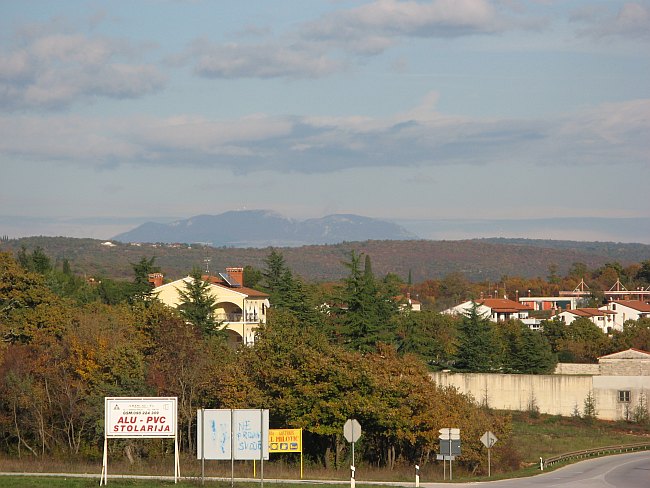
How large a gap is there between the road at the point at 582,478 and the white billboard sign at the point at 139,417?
6.63ft

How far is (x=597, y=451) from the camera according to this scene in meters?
62.9

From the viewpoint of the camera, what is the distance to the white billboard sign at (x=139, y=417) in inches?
1507

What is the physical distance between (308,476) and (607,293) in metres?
147

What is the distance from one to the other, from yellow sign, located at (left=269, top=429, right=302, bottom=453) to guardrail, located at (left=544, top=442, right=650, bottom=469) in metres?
14.4

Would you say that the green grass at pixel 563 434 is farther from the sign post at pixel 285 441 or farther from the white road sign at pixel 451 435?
the sign post at pixel 285 441

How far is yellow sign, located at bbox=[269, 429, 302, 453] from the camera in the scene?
46.1 meters

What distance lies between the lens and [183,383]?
5541 centimetres

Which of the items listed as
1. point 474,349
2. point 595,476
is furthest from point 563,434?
point 595,476

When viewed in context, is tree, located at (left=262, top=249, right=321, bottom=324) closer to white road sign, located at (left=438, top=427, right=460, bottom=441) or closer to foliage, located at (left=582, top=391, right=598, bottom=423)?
foliage, located at (left=582, top=391, right=598, bottom=423)

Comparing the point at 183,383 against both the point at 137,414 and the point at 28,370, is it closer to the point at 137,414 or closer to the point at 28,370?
the point at 28,370

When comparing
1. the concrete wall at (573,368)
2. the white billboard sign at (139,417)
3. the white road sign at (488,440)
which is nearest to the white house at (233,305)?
the concrete wall at (573,368)

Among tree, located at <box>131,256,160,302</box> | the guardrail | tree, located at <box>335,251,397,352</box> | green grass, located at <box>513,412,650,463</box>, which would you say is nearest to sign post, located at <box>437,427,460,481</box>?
the guardrail

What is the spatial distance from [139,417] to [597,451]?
33.8 metres

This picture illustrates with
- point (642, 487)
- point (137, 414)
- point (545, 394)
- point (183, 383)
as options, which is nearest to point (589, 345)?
point (545, 394)
